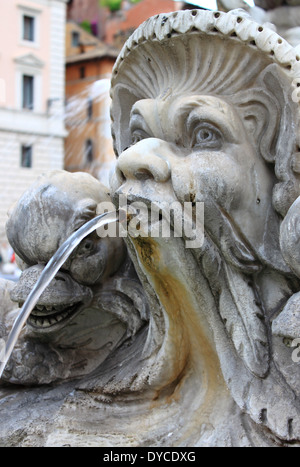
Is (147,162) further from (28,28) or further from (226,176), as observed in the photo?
(28,28)

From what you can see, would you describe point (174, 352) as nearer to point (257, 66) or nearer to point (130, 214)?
point (130, 214)

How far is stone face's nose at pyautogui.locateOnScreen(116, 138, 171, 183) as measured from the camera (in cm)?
204

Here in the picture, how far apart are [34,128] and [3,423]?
17624 millimetres

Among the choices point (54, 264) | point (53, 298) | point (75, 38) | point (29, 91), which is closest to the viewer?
point (54, 264)

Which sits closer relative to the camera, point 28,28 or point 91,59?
point 28,28

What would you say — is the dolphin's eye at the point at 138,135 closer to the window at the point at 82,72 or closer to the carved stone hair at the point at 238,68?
the carved stone hair at the point at 238,68

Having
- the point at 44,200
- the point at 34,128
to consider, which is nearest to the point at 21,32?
the point at 34,128

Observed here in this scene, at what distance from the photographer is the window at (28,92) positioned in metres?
20.4

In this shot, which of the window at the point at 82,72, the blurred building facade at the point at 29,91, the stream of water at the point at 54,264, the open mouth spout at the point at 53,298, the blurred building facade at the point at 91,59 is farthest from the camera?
the window at the point at 82,72

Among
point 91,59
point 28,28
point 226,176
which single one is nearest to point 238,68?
point 226,176

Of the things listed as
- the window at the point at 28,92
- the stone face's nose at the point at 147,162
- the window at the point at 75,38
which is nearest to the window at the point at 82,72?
the window at the point at 28,92

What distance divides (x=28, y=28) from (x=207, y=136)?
21286mm

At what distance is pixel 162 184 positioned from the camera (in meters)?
2.05

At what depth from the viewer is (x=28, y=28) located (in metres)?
22.1
